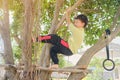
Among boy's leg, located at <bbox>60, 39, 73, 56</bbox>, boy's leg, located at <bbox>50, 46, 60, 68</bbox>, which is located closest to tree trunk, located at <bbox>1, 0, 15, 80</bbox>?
boy's leg, located at <bbox>50, 46, 60, 68</bbox>

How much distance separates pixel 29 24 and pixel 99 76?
4915mm

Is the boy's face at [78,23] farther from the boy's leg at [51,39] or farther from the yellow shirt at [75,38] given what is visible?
the boy's leg at [51,39]

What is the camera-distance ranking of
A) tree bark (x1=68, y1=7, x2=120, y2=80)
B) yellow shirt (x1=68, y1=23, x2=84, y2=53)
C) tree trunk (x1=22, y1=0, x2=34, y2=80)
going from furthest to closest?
tree bark (x1=68, y1=7, x2=120, y2=80) → yellow shirt (x1=68, y1=23, x2=84, y2=53) → tree trunk (x1=22, y1=0, x2=34, y2=80)

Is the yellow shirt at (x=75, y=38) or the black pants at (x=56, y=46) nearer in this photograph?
the black pants at (x=56, y=46)

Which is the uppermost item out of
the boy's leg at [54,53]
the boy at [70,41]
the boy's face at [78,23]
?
the boy's face at [78,23]

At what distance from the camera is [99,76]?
261 inches

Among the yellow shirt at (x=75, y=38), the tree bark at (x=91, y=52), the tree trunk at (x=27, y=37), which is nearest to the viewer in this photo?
the tree trunk at (x=27, y=37)

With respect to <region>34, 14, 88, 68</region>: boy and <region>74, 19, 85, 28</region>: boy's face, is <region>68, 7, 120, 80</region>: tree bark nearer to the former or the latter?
<region>34, 14, 88, 68</region>: boy

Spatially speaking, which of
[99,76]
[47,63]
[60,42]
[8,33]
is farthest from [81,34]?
[99,76]

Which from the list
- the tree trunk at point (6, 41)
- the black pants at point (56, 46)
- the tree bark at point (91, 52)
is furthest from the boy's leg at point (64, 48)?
the tree trunk at point (6, 41)

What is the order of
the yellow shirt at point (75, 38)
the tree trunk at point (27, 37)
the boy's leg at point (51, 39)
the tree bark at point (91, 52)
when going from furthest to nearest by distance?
the tree bark at point (91, 52), the yellow shirt at point (75, 38), the boy's leg at point (51, 39), the tree trunk at point (27, 37)

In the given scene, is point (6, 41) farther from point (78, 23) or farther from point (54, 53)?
point (78, 23)

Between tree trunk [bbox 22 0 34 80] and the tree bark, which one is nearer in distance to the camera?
tree trunk [bbox 22 0 34 80]

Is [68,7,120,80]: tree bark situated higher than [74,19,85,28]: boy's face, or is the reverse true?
[74,19,85,28]: boy's face
